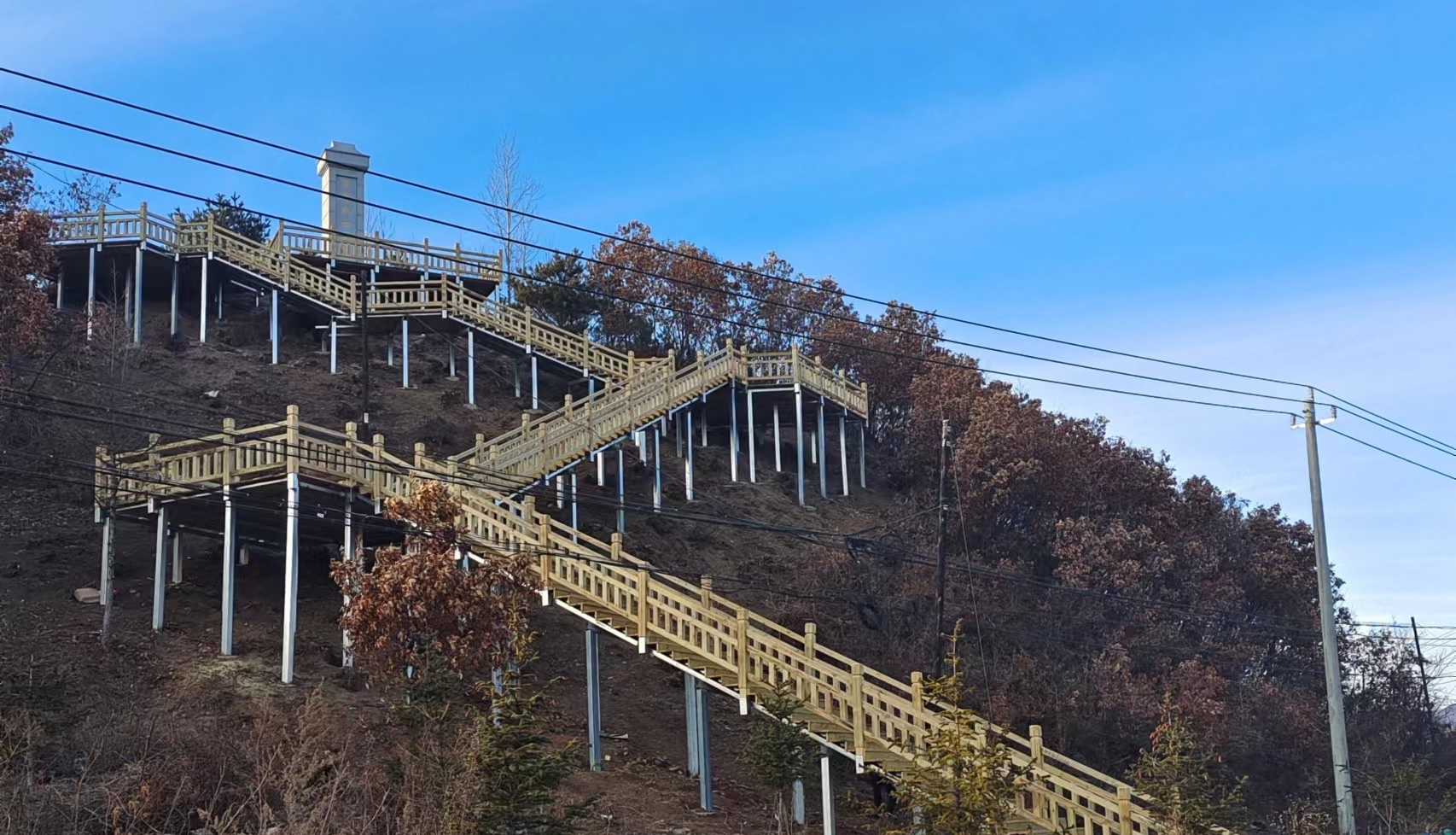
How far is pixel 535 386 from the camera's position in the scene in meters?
45.6

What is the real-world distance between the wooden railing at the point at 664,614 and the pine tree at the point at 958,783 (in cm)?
48

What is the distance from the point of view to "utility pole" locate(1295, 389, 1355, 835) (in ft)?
78.5

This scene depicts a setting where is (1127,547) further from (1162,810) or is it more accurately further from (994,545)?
(1162,810)

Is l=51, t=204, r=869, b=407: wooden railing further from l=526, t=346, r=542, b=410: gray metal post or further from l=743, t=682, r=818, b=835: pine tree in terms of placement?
l=743, t=682, r=818, b=835: pine tree

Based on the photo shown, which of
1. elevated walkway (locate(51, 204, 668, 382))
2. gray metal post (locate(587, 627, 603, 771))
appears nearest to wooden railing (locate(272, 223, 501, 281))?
elevated walkway (locate(51, 204, 668, 382))

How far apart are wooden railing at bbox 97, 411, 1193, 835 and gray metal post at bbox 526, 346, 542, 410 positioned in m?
14.6

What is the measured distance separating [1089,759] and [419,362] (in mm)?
25556

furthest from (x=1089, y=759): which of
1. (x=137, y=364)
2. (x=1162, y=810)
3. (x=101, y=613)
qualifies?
(x=137, y=364)

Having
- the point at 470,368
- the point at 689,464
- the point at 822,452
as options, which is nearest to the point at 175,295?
the point at 470,368

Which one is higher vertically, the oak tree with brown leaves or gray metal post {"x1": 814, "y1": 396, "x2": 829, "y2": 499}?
gray metal post {"x1": 814, "y1": 396, "x2": 829, "y2": 499}

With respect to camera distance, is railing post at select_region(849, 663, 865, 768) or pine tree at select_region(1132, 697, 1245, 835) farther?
railing post at select_region(849, 663, 865, 768)

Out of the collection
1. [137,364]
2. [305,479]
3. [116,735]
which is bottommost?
[116,735]

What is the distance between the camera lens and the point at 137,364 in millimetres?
41750

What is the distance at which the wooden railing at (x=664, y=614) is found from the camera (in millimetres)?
20562
